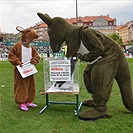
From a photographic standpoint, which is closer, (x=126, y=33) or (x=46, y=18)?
(x=46, y=18)

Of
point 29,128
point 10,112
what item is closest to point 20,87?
point 10,112

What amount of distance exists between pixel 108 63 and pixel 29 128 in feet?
4.81

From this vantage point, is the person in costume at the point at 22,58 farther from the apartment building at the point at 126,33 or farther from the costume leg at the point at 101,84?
the apartment building at the point at 126,33

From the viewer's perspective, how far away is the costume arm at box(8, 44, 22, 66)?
4.15 metres

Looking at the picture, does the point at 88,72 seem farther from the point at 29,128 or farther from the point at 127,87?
the point at 29,128

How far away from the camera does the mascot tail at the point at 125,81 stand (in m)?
3.67

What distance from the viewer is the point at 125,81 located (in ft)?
12.3

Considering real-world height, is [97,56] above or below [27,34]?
below

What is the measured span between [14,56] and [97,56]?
4.98 ft

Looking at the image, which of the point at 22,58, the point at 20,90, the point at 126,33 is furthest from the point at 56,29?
the point at 126,33

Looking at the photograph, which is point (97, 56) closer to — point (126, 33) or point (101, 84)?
point (101, 84)

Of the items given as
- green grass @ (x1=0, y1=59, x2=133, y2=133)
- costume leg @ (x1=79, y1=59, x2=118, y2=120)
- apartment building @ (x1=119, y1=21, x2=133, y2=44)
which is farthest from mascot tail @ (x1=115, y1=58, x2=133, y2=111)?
apartment building @ (x1=119, y1=21, x2=133, y2=44)

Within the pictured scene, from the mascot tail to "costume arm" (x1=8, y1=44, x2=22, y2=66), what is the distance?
169 cm

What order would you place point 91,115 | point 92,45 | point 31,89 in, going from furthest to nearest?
point 31,89
point 91,115
point 92,45
